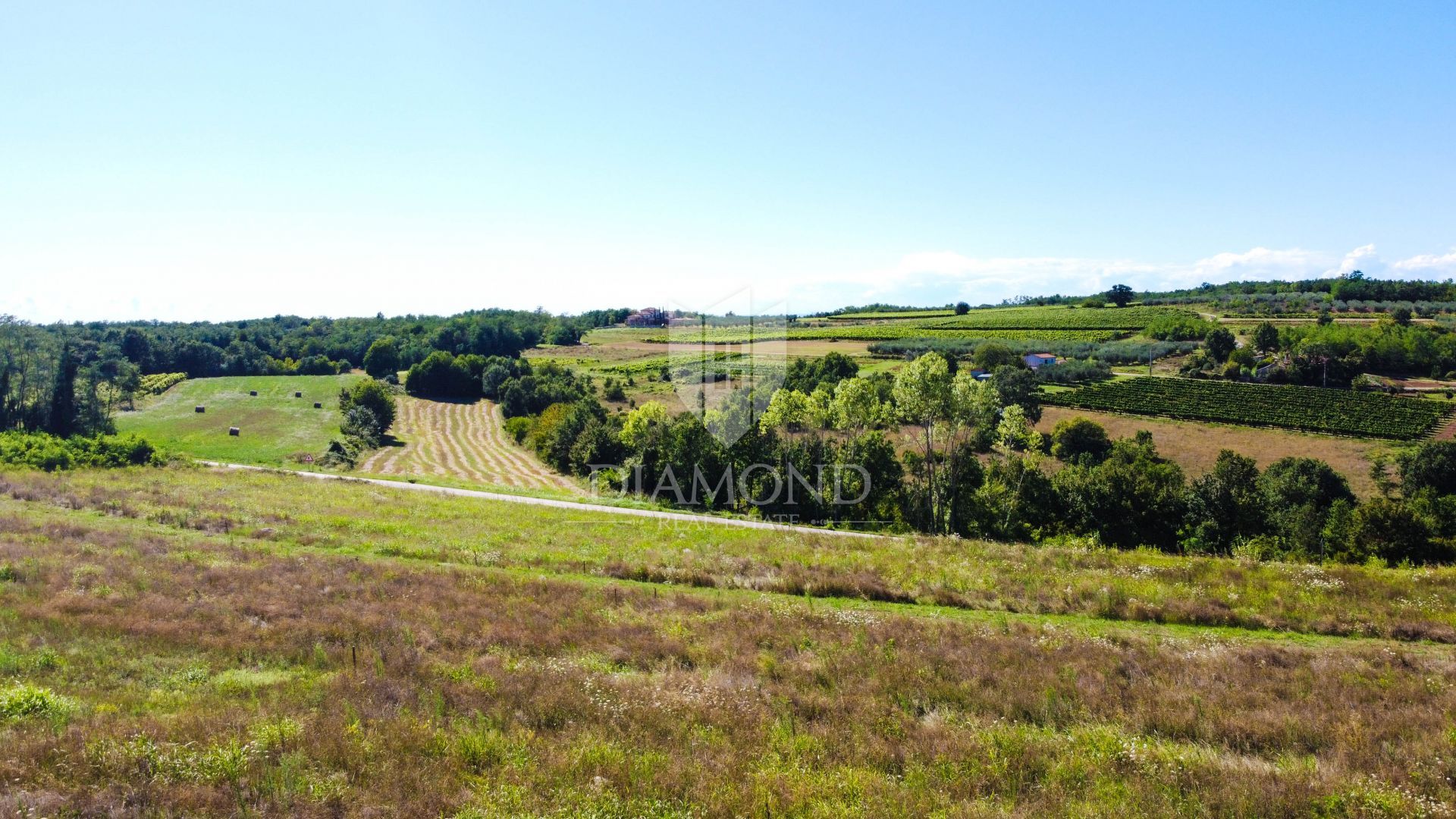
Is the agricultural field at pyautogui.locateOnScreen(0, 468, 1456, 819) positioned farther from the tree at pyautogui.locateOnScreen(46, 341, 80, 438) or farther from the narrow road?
the tree at pyautogui.locateOnScreen(46, 341, 80, 438)

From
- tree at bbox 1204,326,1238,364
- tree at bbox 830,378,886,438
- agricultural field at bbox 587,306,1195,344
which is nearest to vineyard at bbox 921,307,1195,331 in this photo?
agricultural field at bbox 587,306,1195,344

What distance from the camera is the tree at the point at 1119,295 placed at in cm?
16000

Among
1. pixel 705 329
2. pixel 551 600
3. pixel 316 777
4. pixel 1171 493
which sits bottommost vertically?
pixel 1171 493

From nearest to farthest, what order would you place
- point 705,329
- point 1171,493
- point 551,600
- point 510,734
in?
point 510,734, point 551,600, point 1171,493, point 705,329

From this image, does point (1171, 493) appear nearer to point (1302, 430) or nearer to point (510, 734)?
point (1302, 430)

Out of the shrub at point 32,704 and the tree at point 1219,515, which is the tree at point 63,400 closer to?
the shrub at point 32,704

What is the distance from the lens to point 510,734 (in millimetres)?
8961

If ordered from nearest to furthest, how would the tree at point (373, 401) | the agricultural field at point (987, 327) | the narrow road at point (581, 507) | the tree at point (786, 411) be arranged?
the narrow road at point (581, 507)
the tree at point (786, 411)
the tree at point (373, 401)
the agricultural field at point (987, 327)

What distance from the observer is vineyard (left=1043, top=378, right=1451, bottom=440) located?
6588 cm

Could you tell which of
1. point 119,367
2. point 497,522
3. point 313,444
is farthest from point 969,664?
point 119,367

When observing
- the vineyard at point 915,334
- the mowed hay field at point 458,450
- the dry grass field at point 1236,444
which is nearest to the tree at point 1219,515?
the dry grass field at point 1236,444

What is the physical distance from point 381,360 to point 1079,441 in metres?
112

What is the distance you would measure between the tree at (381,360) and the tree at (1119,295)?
155610mm

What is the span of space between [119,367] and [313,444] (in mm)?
35826
